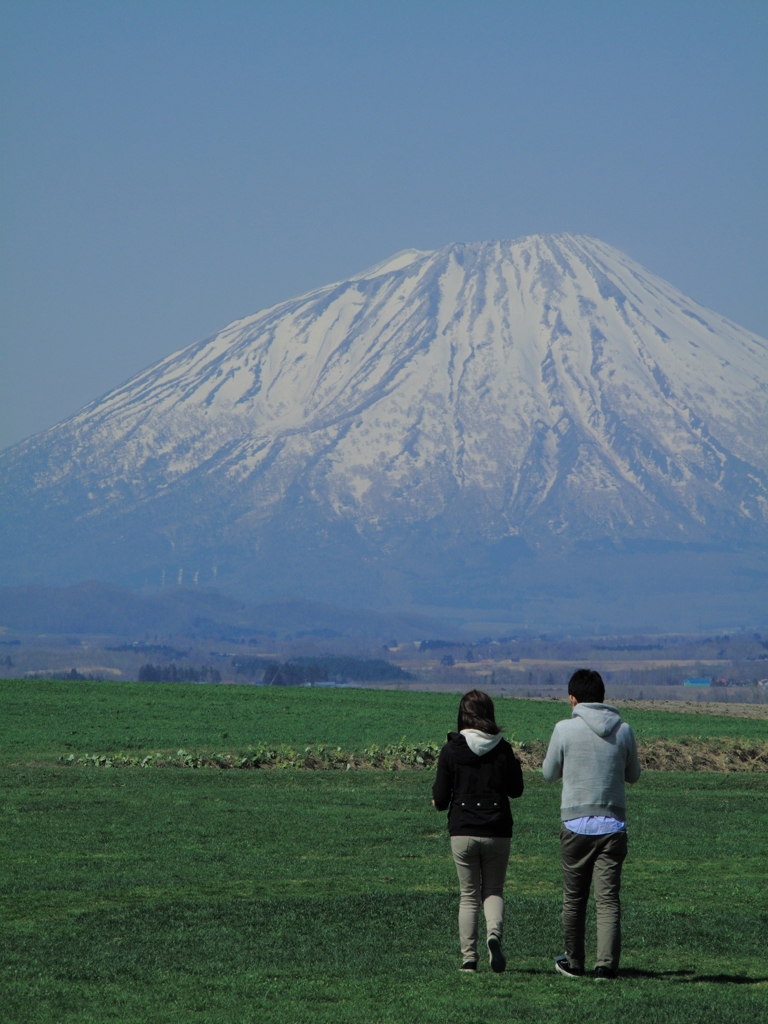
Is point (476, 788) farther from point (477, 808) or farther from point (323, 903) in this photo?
point (323, 903)

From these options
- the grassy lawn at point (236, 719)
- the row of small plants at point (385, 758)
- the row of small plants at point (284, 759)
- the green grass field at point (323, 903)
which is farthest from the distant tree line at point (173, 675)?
the green grass field at point (323, 903)

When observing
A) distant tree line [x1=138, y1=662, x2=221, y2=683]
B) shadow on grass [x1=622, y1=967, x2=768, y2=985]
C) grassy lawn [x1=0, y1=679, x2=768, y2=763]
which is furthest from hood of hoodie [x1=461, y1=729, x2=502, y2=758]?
distant tree line [x1=138, y1=662, x2=221, y2=683]

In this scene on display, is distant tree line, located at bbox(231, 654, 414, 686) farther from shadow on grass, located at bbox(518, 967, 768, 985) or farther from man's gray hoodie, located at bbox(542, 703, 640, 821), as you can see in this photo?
man's gray hoodie, located at bbox(542, 703, 640, 821)

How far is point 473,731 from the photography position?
11.6 metres

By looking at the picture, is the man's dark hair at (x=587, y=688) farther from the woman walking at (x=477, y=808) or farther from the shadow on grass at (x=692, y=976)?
the shadow on grass at (x=692, y=976)

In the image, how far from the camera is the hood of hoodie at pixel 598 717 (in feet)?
37.5

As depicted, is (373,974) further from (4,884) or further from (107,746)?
(107,746)

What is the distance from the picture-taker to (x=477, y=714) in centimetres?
1162

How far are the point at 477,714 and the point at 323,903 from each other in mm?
3740

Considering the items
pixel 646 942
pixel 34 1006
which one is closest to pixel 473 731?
pixel 646 942

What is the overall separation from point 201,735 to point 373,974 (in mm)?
27668

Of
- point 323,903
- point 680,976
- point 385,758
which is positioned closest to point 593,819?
point 680,976

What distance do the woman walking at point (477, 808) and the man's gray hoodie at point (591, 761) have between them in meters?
0.36

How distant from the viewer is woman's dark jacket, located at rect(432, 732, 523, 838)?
11531mm
